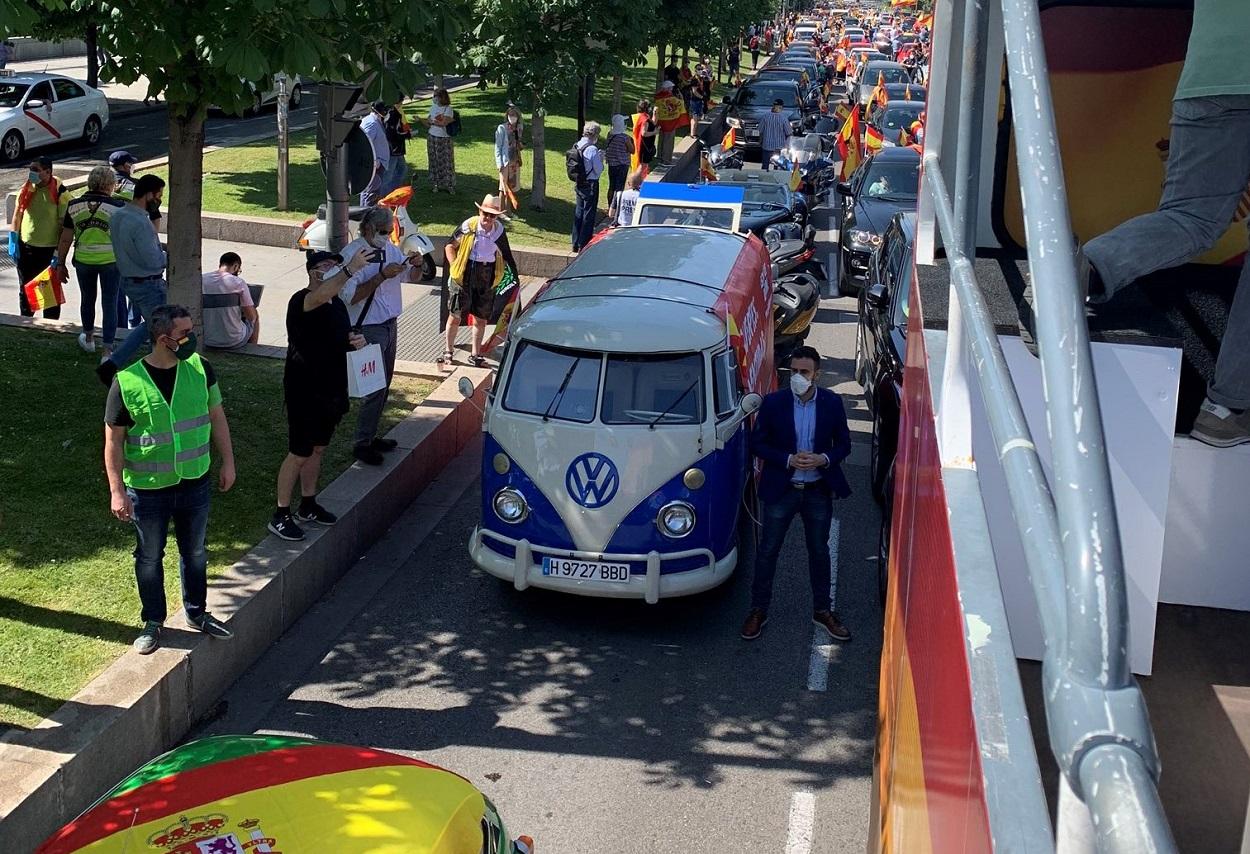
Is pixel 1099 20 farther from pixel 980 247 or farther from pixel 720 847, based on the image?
pixel 720 847

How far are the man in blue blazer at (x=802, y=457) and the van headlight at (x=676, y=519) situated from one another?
45 centimetres

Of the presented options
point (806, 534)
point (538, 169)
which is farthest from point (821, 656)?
point (538, 169)

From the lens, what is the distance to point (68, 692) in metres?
6.98

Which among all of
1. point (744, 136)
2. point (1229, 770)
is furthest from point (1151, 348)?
point (744, 136)

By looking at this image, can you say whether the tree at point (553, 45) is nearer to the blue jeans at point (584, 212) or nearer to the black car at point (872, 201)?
the blue jeans at point (584, 212)

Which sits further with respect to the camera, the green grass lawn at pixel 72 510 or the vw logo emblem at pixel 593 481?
the vw logo emblem at pixel 593 481

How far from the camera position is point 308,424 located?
9.29 metres

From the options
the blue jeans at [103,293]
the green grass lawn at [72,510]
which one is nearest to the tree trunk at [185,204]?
the green grass lawn at [72,510]

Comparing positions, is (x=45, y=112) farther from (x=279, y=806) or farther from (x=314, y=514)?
(x=279, y=806)

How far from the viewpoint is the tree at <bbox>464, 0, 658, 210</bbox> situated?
19844mm

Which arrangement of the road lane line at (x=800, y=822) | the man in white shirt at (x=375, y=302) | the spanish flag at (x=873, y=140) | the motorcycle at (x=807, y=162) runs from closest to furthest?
the road lane line at (x=800, y=822), the man in white shirt at (x=375, y=302), the motorcycle at (x=807, y=162), the spanish flag at (x=873, y=140)

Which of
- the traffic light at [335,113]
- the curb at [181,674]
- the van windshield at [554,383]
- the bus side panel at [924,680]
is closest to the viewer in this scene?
the bus side panel at [924,680]

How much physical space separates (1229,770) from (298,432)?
7.60 m

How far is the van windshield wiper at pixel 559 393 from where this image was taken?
9.03 m
